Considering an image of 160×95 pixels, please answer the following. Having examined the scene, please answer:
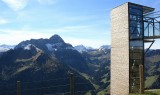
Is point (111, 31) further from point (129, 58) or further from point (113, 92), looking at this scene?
point (113, 92)

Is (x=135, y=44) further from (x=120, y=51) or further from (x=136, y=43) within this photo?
(x=120, y=51)

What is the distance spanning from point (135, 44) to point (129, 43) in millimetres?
898

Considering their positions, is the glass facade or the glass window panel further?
the glass window panel

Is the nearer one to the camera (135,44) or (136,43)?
(135,44)

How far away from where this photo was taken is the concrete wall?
2892cm

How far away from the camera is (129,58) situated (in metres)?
28.5

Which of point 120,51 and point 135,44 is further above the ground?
point 135,44

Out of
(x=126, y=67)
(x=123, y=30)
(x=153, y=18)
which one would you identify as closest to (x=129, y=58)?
(x=126, y=67)

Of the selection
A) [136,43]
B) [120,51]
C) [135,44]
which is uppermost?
[136,43]

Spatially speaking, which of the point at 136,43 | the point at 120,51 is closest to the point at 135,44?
the point at 136,43

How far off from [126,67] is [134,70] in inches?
38.4

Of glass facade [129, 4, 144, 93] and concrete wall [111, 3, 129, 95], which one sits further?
concrete wall [111, 3, 129, 95]

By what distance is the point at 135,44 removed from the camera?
29.1m

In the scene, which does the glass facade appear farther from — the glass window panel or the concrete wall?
the concrete wall
